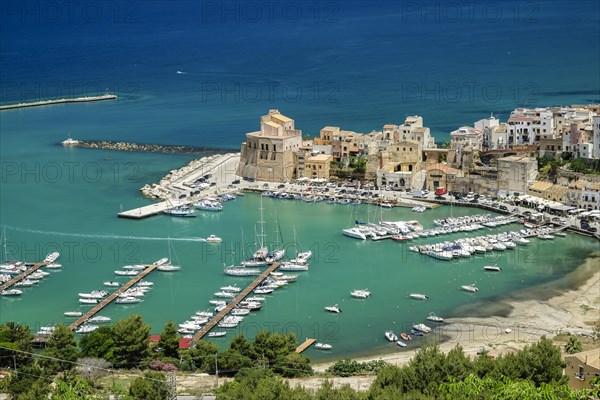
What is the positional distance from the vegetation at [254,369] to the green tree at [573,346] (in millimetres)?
50

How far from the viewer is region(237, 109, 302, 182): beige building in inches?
1455

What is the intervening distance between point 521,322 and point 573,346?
2850 mm

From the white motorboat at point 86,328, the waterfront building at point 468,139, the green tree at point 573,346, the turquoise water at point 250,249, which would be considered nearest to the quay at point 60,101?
the turquoise water at point 250,249

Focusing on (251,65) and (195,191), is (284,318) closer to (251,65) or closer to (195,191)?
(195,191)

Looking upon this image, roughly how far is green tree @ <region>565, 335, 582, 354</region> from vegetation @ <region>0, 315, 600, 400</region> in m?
0.05

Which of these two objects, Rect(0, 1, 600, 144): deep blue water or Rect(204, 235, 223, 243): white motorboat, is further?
Rect(0, 1, 600, 144): deep blue water

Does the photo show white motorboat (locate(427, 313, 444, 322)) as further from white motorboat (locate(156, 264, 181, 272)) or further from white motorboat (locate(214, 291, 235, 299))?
white motorboat (locate(156, 264, 181, 272))

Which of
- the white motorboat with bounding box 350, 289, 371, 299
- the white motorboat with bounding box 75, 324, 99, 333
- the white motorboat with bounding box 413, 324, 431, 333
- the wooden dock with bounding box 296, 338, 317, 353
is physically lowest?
→ the wooden dock with bounding box 296, 338, 317, 353

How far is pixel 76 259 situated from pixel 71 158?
13861 mm

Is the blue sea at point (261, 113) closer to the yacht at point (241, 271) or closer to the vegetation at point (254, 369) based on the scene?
the yacht at point (241, 271)

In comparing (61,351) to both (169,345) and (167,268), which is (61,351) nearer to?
(169,345)

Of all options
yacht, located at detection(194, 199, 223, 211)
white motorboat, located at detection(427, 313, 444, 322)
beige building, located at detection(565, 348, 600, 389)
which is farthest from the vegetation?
yacht, located at detection(194, 199, 223, 211)

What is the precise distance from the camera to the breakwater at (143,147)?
139 ft

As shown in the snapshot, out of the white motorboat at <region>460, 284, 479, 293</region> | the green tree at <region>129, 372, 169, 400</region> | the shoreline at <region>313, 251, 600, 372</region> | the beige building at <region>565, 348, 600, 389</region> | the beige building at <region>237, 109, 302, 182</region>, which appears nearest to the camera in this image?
the green tree at <region>129, 372, 169, 400</region>
